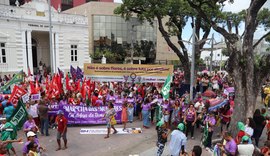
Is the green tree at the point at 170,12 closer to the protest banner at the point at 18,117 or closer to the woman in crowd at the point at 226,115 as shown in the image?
the woman in crowd at the point at 226,115

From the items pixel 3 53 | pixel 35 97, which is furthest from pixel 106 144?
pixel 3 53

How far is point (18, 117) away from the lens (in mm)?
8070

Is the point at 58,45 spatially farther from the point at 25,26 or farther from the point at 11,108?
the point at 11,108

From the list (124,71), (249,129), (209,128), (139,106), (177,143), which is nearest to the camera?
(177,143)

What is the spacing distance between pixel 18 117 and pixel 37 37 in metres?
23.7

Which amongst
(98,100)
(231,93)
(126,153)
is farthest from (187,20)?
(126,153)

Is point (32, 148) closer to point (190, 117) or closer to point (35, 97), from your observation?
point (190, 117)

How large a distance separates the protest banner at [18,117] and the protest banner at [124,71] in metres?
5.60

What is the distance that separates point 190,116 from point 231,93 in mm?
4544

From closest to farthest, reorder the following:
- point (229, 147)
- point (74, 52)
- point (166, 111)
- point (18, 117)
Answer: point (229, 147) → point (18, 117) → point (166, 111) → point (74, 52)

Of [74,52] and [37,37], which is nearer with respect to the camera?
[37,37]

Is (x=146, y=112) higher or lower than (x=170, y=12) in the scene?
lower

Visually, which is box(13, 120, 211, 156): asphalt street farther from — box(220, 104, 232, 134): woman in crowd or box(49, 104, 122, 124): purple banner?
box(220, 104, 232, 134): woman in crowd

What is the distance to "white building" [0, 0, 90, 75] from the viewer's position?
24.0 m
